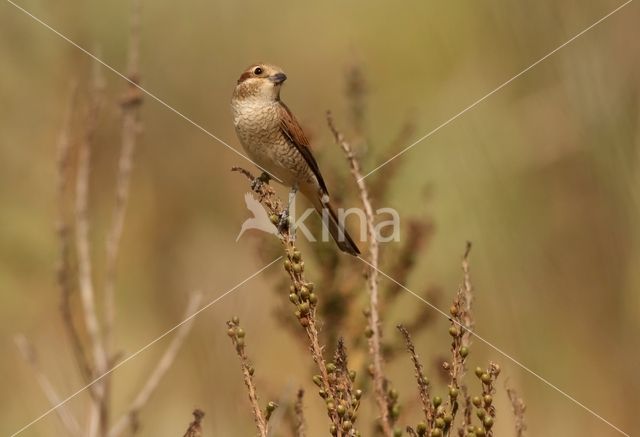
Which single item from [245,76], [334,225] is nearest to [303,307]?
[334,225]

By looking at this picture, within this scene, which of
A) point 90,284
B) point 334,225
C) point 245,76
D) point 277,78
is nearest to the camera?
point 90,284

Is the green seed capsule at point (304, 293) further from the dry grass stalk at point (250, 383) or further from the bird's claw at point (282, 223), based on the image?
the bird's claw at point (282, 223)

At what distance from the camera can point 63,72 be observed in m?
4.97

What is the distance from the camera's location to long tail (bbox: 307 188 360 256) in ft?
13.0

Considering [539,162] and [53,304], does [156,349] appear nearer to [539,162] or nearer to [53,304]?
[53,304]

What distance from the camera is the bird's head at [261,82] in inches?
172

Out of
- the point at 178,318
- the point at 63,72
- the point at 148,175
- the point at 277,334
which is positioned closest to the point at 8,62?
the point at 63,72

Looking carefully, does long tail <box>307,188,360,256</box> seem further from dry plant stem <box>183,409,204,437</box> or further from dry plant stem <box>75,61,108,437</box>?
dry plant stem <box>183,409,204,437</box>

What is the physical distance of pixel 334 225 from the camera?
4133 millimetres

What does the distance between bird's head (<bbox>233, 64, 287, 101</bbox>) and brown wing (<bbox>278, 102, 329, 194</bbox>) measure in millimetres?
112

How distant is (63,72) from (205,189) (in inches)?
41.6

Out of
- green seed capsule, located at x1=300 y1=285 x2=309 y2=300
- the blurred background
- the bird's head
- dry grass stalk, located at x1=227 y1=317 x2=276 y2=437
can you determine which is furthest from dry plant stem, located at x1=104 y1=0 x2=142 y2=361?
the bird's head

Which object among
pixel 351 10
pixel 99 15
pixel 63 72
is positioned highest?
pixel 351 10

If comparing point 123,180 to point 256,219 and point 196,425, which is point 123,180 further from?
point 256,219
